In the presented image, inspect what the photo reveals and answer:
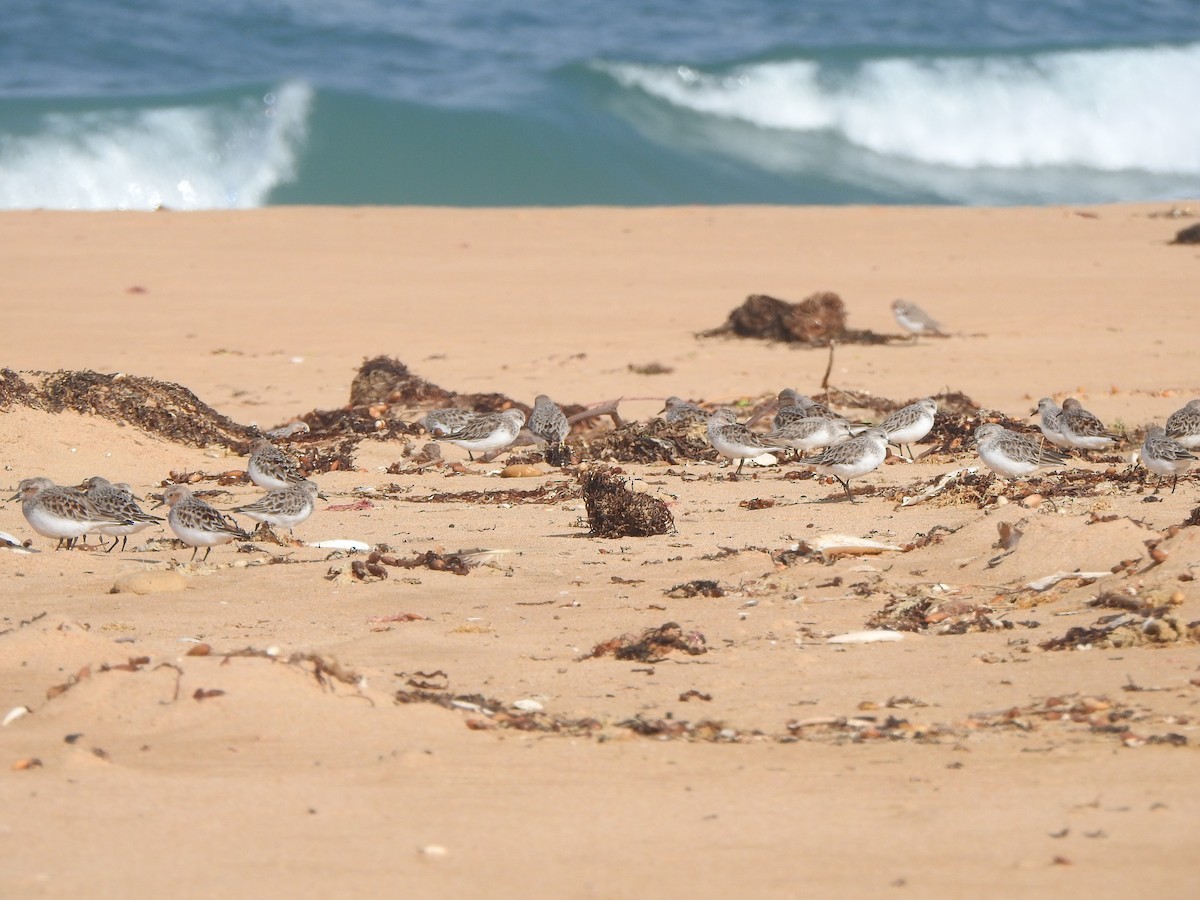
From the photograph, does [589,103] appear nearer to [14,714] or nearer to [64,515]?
[64,515]

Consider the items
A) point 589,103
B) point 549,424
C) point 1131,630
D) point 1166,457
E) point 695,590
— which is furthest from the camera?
point 589,103

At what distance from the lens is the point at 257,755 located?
→ 4.83 m

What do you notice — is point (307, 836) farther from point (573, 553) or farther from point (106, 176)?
point (106, 176)

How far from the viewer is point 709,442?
38.4 ft

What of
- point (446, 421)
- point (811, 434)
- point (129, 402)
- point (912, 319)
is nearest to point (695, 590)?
point (811, 434)

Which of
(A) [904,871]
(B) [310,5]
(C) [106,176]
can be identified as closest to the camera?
(A) [904,871]

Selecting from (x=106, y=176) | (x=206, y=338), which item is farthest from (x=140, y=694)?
(x=106, y=176)

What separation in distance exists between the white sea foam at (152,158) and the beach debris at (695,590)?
83.7 ft

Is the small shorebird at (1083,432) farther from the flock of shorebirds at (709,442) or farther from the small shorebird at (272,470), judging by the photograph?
the small shorebird at (272,470)

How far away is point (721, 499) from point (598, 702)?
4.69 m

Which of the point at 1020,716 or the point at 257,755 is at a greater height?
the point at 1020,716

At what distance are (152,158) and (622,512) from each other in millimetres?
25547

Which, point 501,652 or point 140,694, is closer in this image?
point 140,694

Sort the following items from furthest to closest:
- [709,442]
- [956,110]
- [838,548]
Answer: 1. [956,110]
2. [709,442]
3. [838,548]
